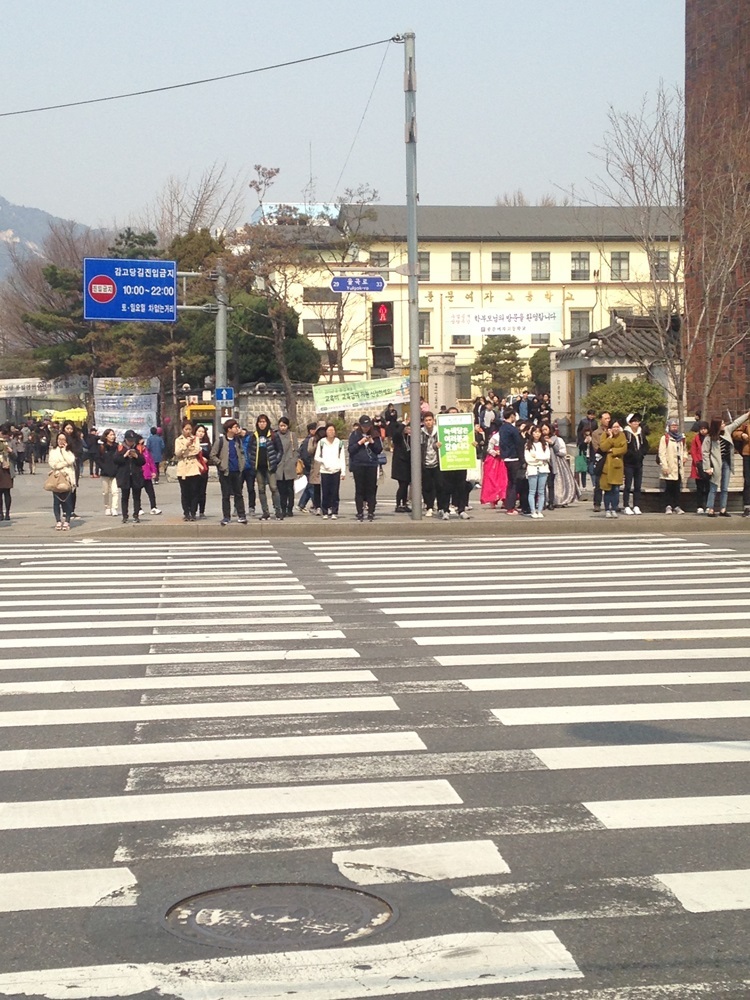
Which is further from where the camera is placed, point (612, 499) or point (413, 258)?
point (413, 258)

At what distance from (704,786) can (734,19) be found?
3044cm

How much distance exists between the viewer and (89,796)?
660cm

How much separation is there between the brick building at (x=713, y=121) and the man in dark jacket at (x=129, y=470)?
13785mm

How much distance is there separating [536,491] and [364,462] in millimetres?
3260

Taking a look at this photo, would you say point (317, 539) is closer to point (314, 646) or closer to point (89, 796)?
point (314, 646)

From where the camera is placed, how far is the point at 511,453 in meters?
24.3

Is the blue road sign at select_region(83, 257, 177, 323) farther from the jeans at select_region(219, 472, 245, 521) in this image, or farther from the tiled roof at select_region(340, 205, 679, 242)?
the tiled roof at select_region(340, 205, 679, 242)

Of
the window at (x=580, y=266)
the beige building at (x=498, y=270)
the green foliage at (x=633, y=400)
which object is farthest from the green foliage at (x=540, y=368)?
the green foliage at (x=633, y=400)

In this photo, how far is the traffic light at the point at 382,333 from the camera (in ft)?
79.4

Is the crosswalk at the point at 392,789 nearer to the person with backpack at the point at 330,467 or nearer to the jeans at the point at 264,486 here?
the person with backpack at the point at 330,467

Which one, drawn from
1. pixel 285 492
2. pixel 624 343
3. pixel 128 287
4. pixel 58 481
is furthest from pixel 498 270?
pixel 58 481

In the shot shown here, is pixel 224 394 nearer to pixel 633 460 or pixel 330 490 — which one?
pixel 330 490

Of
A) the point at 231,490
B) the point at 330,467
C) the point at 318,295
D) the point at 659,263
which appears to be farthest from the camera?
the point at 318,295

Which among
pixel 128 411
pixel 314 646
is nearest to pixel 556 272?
pixel 128 411
